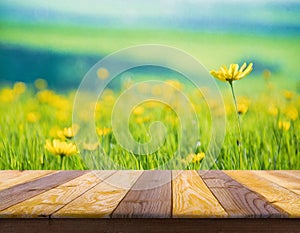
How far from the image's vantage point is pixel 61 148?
92.0 inches

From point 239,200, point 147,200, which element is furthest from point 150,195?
point 239,200

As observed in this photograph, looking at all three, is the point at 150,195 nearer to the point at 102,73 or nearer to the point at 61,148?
the point at 61,148

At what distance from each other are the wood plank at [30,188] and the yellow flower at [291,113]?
108cm

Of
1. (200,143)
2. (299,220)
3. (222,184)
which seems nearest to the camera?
(299,220)

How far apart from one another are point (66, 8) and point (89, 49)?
0.80ft

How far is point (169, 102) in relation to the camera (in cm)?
240

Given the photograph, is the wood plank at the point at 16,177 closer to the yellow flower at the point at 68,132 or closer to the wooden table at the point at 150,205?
the wooden table at the point at 150,205

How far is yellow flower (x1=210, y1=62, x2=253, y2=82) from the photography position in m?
Result: 2.34

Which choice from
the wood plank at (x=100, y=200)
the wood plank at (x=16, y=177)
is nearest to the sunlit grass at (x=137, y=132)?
the wood plank at (x=16, y=177)

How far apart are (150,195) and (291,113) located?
1235mm

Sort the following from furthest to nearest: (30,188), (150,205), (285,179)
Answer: (285,179) → (30,188) → (150,205)

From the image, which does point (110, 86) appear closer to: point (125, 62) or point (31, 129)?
point (125, 62)

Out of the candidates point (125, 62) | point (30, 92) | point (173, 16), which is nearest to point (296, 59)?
point (173, 16)

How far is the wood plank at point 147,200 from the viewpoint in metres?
1.12
